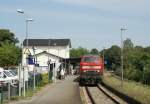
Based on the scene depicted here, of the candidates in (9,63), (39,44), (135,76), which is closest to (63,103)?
(135,76)

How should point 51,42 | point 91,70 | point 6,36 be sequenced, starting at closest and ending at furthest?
point 91,70
point 6,36
point 51,42

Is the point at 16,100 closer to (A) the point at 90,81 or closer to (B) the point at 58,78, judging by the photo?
(A) the point at 90,81

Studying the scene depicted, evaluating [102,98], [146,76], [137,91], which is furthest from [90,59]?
[102,98]

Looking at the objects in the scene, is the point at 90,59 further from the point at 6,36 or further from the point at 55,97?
the point at 6,36

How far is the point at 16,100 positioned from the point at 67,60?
220 ft

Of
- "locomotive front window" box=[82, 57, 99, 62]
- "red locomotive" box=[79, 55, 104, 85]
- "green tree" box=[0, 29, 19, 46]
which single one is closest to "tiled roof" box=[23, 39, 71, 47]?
"green tree" box=[0, 29, 19, 46]

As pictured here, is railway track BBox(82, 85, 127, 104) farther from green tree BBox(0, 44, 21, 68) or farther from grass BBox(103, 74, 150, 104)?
green tree BBox(0, 44, 21, 68)

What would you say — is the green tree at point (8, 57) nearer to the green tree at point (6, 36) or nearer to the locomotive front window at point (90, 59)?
the green tree at point (6, 36)

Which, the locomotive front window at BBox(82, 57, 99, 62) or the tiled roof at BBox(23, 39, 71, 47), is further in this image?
the tiled roof at BBox(23, 39, 71, 47)

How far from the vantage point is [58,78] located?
67.4 metres

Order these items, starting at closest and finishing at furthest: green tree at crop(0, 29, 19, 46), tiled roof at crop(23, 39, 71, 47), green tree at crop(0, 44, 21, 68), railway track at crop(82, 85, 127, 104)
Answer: railway track at crop(82, 85, 127, 104), green tree at crop(0, 44, 21, 68), green tree at crop(0, 29, 19, 46), tiled roof at crop(23, 39, 71, 47)

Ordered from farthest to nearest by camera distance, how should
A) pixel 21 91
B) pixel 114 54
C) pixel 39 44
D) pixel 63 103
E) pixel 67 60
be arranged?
pixel 39 44, pixel 114 54, pixel 67 60, pixel 21 91, pixel 63 103

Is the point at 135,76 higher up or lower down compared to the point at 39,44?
lower down

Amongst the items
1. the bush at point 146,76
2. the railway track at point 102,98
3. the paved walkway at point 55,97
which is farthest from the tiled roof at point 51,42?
the railway track at point 102,98
